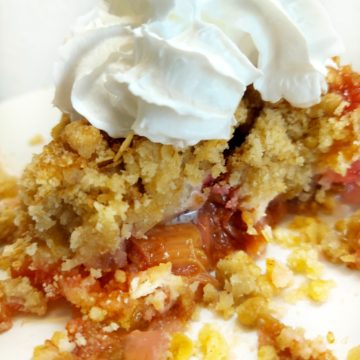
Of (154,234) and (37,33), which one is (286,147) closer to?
(154,234)

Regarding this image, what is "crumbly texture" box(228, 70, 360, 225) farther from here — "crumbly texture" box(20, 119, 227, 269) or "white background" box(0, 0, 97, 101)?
"white background" box(0, 0, 97, 101)

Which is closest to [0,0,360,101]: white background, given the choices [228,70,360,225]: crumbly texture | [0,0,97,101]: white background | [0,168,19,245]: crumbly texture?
[0,0,97,101]: white background

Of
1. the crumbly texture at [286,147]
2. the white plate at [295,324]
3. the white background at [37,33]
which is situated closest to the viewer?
the white plate at [295,324]

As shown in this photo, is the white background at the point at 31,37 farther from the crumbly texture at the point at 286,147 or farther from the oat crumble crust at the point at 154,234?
the crumbly texture at the point at 286,147

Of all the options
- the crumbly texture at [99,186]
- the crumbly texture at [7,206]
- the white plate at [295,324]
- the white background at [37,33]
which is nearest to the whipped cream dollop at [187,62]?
the crumbly texture at [99,186]

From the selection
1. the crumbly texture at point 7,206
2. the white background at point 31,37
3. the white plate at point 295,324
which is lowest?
the white plate at point 295,324

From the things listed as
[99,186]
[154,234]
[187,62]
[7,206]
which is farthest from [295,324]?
[7,206]
